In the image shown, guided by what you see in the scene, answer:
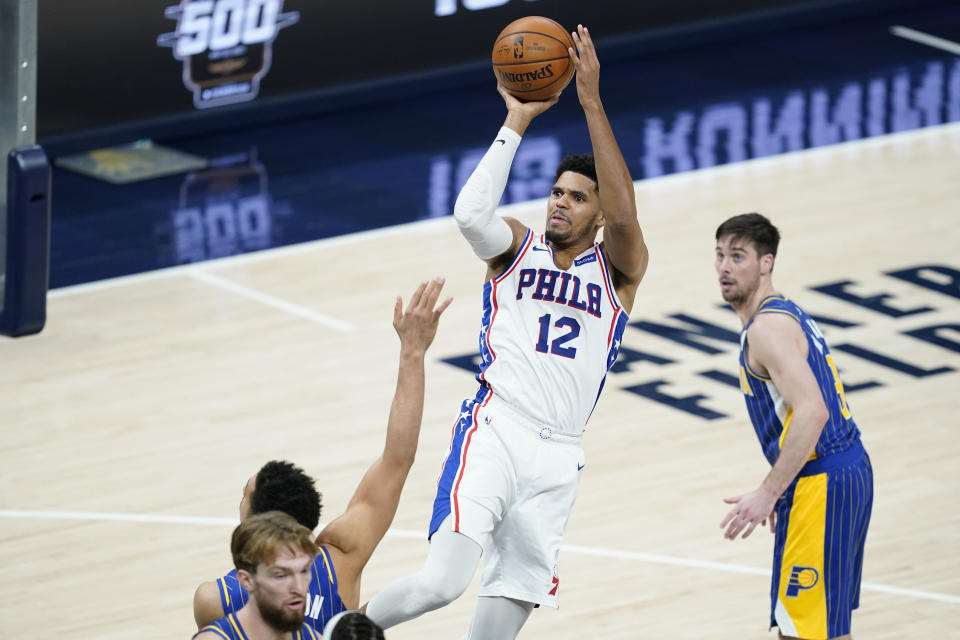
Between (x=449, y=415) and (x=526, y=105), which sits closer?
(x=526, y=105)

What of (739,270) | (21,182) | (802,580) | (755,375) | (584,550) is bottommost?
(584,550)

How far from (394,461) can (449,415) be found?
5178 mm

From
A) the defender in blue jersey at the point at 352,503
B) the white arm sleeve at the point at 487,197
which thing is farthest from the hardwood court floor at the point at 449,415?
the defender in blue jersey at the point at 352,503

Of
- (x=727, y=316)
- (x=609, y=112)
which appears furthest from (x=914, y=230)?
(x=609, y=112)

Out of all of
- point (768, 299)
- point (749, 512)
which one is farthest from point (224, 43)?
point (749, 512)

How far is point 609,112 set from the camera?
17.5 metres

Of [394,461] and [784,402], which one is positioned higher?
[394,461]

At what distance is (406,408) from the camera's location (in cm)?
636

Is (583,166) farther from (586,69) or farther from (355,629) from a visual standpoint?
(355,629)

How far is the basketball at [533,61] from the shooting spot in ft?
24.5

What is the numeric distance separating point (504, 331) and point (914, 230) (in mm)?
7746

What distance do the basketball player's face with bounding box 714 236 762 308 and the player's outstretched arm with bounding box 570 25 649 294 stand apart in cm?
35

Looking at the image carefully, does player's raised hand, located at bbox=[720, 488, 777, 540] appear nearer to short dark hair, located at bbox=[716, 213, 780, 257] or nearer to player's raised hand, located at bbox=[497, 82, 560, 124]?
short dark hair, located at bbox=[716, 213, 780, 257]

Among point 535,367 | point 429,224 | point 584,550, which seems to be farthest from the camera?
point 429,224
